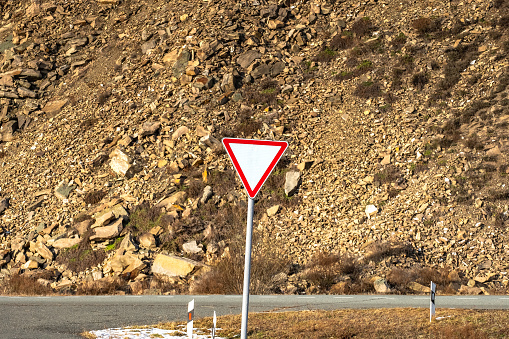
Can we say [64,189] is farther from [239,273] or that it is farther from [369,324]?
[369,324]

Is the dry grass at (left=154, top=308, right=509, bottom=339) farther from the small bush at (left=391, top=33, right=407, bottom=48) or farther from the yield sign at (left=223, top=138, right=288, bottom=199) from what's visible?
the small bush at (left=391, top=33, right=407, bottom=48)

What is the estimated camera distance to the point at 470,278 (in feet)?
54.4

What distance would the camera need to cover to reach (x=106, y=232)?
20516 millimetres

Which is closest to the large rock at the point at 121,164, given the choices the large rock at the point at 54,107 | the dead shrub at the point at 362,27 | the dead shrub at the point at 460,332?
the large rock at the point at 54,107

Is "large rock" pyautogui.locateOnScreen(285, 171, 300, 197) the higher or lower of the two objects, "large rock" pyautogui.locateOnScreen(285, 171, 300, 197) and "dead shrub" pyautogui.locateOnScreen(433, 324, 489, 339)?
the higher

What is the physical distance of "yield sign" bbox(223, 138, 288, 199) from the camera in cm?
584

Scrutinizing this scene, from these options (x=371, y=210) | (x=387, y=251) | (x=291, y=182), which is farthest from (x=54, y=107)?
(x=387, y=251)

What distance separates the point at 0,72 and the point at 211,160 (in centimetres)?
1753

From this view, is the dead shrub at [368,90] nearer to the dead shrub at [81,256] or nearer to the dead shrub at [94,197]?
the dead shrub at [94,197]

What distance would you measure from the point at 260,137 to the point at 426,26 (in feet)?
38.4

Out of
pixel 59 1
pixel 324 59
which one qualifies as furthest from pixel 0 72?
pixel 324 59

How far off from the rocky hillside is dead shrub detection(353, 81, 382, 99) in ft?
0.27

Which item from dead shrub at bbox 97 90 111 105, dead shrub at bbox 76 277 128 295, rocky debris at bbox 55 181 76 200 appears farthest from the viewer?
dead shrub at bbox 97 90 111 105

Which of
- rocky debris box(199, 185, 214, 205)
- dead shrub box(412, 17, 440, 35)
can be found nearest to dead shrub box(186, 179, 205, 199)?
rocky debris box(199, 185, 214, 205)
